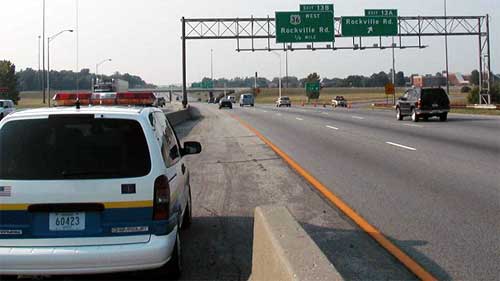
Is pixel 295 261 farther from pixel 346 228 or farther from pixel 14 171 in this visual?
pixel 346 228

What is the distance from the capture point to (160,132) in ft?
20.7

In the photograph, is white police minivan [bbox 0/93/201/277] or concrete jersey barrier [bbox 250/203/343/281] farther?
white police minivan [bbox 0/93/201/277]

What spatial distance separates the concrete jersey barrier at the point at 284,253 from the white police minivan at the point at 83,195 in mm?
825

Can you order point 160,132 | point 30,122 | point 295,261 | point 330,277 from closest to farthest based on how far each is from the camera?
1. point 330,277
2. point 295,261
3. point 30,122
4. point 160,132

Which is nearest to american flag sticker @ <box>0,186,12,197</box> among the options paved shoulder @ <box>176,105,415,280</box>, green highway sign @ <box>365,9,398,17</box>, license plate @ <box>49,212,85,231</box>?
license plate @ <box>49,212,85,231</box>

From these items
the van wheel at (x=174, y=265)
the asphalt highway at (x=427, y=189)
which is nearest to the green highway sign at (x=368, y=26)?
the asphalt highway at (x=427, y=189)

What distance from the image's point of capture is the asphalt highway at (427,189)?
656 centimetres

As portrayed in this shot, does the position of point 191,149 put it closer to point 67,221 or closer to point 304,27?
point 67,221

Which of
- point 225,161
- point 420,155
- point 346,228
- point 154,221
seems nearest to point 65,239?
point 154,221

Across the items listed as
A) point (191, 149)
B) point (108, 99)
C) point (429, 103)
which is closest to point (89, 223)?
point (191, 149)

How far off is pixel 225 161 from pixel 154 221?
10.7 m

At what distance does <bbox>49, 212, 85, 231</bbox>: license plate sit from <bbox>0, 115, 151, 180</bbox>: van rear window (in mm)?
323

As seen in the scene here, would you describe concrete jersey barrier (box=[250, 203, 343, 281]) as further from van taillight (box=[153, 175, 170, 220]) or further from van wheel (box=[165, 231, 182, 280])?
van taillight (box=[153, 175, 170, 220])

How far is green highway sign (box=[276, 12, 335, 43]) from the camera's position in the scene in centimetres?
5075
